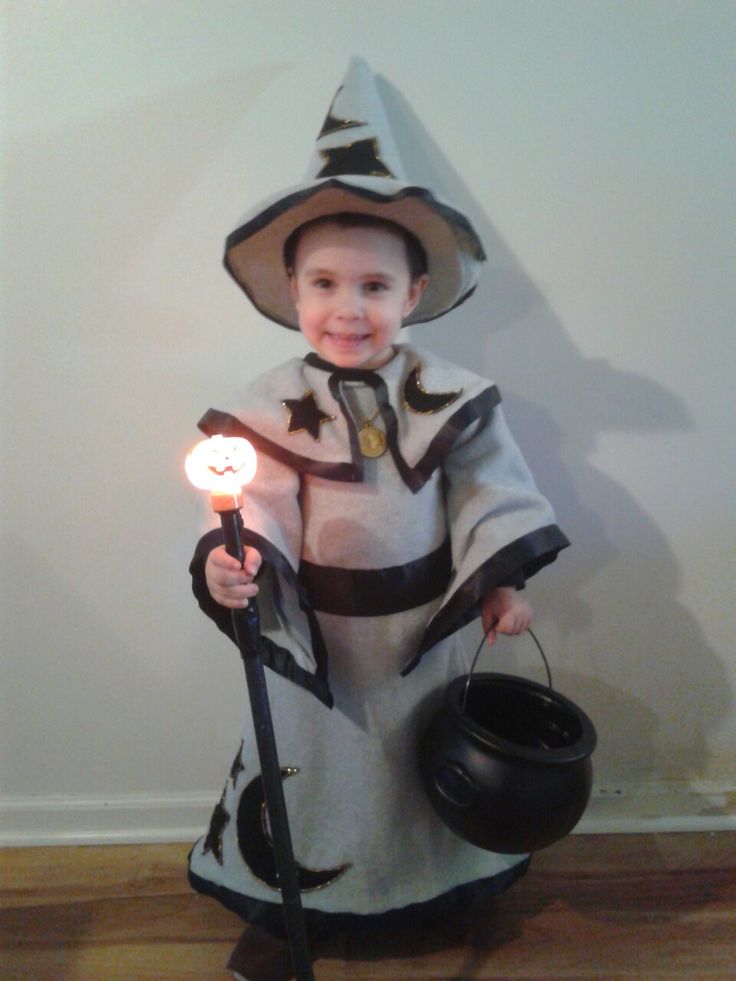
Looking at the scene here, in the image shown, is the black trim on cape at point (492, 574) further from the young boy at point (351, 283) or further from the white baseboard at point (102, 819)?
the white baseboard at point (102, 819)

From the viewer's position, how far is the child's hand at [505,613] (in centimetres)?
74

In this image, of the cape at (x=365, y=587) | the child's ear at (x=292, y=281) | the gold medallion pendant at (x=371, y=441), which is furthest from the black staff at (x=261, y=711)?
the child's ear at (x=292, y=281)

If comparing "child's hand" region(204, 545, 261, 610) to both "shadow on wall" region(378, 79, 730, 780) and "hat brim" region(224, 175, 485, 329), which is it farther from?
"shadow on wall" region(378, 79, 730, 780)

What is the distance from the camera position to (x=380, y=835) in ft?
2.46

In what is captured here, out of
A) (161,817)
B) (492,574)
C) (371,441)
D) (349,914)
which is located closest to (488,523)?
(492,574)

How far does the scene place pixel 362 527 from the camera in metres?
0.68

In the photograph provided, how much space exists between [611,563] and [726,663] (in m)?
0.27

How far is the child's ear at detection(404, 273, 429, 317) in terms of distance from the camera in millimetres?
691

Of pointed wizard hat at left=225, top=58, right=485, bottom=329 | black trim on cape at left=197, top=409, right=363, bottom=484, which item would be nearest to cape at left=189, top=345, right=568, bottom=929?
black trim on cape at left=197, top=409, right=363, bottom=484

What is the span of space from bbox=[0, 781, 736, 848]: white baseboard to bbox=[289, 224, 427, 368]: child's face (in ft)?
2.66

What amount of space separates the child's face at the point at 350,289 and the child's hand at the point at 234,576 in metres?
0.25

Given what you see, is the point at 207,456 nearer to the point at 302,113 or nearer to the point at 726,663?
the point at 302,113

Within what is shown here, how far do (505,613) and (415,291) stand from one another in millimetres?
404

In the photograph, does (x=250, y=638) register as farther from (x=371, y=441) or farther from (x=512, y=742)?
(x=512, y=742)
